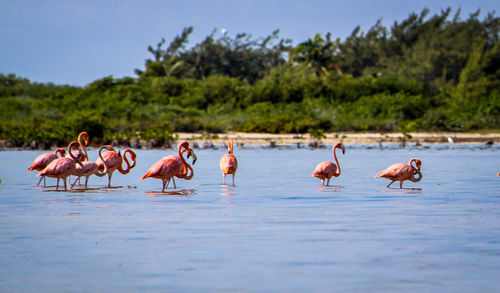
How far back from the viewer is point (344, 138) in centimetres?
3569

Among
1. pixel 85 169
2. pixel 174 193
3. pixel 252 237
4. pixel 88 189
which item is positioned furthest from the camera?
pixel 88 189

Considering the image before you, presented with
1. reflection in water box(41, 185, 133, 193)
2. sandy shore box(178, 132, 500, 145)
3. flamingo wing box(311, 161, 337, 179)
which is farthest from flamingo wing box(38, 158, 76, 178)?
sandy shore box(178, 132, 500, 145)

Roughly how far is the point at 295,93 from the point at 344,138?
13.5 m

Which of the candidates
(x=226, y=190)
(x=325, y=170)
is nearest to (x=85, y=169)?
(x=226, y=190)

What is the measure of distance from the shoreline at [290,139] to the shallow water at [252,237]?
1725cm

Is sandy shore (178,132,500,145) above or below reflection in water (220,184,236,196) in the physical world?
above

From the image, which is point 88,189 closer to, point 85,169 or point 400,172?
point 85,169

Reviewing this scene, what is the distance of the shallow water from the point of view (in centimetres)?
639

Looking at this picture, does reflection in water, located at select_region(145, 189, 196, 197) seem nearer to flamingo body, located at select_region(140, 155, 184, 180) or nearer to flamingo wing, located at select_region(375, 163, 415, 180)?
flamingo body, located at select_region(140, 155, 184, 180)

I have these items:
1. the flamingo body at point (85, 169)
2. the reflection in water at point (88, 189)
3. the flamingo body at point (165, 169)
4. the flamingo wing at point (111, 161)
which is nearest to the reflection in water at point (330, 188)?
the flamingo body at point (165, 169)

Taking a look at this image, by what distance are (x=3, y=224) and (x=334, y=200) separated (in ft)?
16.6

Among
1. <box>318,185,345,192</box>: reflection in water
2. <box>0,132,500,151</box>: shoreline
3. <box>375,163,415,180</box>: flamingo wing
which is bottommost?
<box>318,185,345,192</box>: reflection in water

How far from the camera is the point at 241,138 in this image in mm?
35812

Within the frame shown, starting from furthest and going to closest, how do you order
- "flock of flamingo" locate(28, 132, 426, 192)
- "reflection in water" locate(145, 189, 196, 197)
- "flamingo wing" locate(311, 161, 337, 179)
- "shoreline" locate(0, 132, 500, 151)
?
"shoreline" locate(0, 132, 500, 151), "flamingo wing" locate(311, 161, 337, 179), "flock of flamingo" locate(28, 132, 426, 192), "reflection in water" locate(145, 189, 196, 197)
